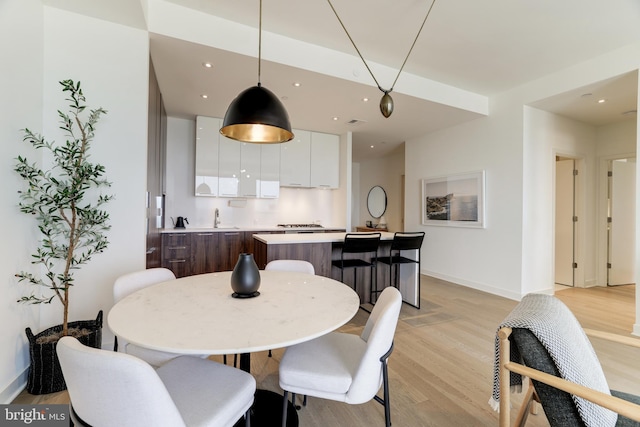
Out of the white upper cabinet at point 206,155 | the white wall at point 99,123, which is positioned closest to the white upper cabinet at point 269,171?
the white upper cabinet at point 206,155

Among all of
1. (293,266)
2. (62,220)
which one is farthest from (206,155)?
Result: (293,266)

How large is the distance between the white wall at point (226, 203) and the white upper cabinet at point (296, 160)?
0.39 metres

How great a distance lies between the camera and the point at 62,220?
6.91 ft

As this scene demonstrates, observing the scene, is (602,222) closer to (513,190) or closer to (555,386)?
(513,190)

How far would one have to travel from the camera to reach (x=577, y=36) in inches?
113

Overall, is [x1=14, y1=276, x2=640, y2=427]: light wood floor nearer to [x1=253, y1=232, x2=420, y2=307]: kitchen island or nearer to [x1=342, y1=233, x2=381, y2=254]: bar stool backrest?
[x1=253, y1=232, x2=420, y2=307]: kitchen island

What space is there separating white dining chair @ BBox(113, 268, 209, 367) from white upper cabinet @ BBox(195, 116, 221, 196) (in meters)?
2.75

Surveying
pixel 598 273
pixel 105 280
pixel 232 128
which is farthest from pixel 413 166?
pixel 105 280

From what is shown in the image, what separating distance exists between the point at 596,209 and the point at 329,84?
5026 millimetres

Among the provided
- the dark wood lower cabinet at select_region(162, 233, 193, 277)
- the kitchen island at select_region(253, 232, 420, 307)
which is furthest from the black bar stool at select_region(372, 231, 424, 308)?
the dark wood lower cabinet at select_region(162, 233, 193, 277)

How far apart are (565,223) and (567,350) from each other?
5.08m

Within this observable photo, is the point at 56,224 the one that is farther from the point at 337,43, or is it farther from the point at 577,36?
the point at 577,36

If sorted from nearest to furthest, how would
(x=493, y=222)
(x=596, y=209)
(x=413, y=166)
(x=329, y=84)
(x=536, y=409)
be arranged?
(x=536, y=409) < (x=329, y=84) < (x=493, y=222) < (x=596, y=209) < (x=413, y=166)

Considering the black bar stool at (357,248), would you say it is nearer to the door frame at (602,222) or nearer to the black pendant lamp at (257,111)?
the black pendant lamp at (257,111)
